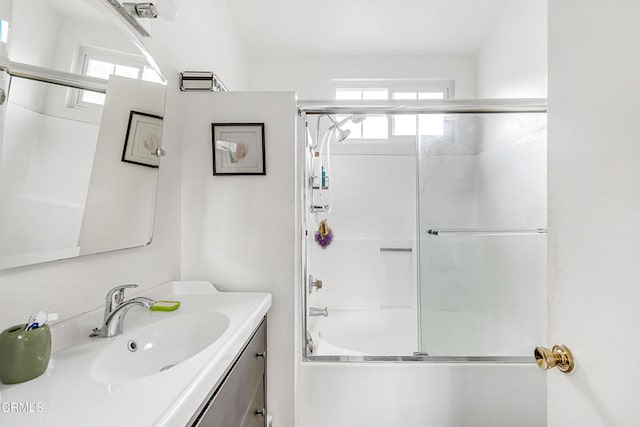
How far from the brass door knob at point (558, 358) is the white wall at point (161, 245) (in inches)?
46.8

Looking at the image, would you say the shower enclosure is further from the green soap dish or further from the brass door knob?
the brass door knob

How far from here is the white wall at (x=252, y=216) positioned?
152 centimetres

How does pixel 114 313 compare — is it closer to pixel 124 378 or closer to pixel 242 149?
pixel 124 378

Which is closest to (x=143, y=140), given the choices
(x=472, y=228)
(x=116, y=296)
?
(x=116, y=296)

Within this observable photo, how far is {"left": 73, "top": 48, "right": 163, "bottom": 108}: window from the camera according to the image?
85 cm

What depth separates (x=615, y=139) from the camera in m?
0.59

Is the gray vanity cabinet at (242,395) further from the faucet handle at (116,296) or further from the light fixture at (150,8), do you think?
the light fixture at (150,8)

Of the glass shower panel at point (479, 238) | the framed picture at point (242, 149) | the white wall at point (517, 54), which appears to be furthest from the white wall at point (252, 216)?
the white wall at point (517, 54)

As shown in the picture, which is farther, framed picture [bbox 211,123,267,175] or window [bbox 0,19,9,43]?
framed picture [bbox 211,123,267,175]

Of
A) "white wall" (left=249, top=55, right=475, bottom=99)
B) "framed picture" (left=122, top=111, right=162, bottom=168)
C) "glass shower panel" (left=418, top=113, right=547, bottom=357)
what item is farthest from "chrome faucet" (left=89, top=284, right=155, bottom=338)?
"white wall" (left=249, top=55, right=475, bottom=99)

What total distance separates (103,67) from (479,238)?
73.9 inches

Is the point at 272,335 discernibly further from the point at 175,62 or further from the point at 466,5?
the point at 466,5

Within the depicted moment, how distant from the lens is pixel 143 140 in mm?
1137

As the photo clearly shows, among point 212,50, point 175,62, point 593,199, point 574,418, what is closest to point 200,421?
point 574,418
